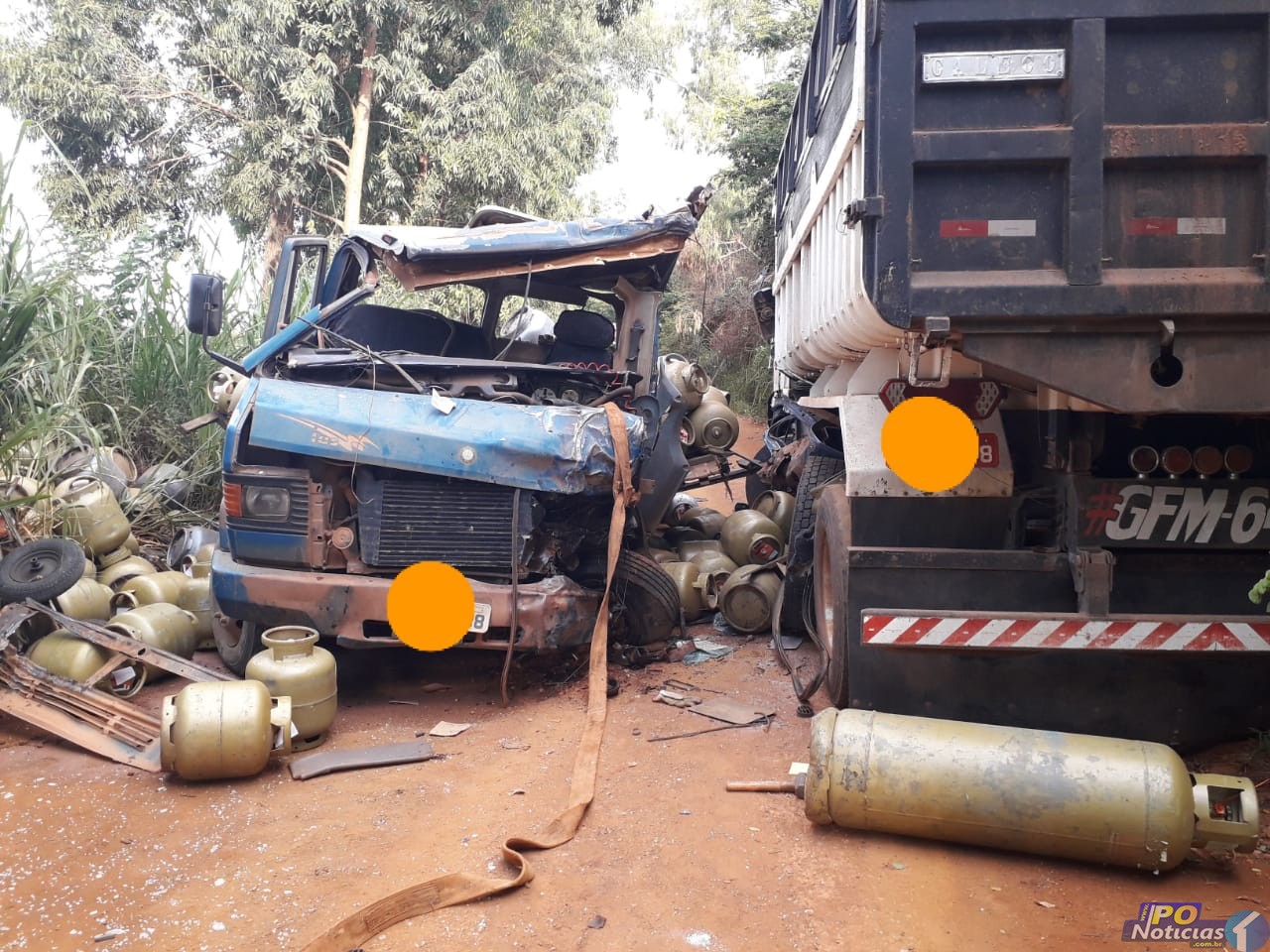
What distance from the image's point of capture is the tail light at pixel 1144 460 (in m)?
3.15

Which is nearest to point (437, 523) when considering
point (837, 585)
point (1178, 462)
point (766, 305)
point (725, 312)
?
point (837, 585)

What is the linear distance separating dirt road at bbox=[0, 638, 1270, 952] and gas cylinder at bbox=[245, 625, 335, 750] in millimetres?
163

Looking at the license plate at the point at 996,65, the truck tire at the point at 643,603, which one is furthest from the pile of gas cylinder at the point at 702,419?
the license plate at the point at 996,65

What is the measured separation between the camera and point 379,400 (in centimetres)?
413

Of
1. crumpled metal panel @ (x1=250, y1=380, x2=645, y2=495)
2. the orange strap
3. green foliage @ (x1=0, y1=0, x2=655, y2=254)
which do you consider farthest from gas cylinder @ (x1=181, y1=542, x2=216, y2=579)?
green foliage @ (x1=0, y1=0, x2=655, y2=254)

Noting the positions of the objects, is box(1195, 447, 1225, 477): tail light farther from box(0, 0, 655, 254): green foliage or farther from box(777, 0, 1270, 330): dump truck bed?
box(0, 0, 655, 254): green foliage

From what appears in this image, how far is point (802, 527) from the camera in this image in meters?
5.29

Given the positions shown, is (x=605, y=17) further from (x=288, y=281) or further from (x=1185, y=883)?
(x=1185, y=883)

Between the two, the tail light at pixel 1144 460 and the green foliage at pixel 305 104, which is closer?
the tail light at pixel 1144 460

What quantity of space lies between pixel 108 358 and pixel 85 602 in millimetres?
2989

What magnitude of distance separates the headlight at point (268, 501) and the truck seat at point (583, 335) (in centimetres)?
200

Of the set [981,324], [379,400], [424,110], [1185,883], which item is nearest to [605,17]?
[424,110]

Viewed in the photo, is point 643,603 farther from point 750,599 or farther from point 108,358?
point 108,358

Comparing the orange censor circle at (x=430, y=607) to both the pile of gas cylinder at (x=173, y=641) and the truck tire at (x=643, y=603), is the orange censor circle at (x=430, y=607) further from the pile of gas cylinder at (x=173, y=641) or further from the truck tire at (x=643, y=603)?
the truck tire at (x=643, y=603)
